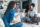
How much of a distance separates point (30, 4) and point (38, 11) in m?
0.28

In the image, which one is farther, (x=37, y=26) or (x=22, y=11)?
(x=22, y=11)

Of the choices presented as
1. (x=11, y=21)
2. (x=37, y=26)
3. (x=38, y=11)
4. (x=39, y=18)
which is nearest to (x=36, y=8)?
(x=38, y=11)

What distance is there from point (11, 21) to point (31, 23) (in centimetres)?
73

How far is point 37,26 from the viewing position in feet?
7.88

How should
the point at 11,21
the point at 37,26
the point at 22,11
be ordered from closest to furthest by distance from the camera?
the point at 11,21, the point at 37,26, the point at 22,11

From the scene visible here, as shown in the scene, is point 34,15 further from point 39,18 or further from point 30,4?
point 30,4

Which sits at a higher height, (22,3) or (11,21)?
(22,3)

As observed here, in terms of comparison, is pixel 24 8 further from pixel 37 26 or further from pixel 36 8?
pixel 37 26

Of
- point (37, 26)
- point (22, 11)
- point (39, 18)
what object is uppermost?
point (22, 11)

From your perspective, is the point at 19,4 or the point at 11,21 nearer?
the point at 11,21

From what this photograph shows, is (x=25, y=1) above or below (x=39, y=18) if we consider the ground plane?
above

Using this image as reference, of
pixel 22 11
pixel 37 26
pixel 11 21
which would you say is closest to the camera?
pixel 11 21

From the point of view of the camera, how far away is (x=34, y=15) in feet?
8.24

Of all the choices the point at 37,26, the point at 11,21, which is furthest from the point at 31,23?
the point at 11,21
